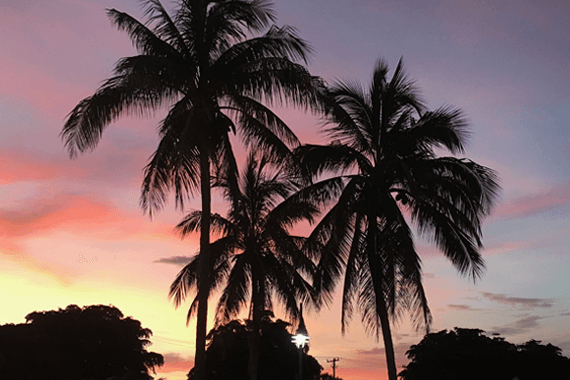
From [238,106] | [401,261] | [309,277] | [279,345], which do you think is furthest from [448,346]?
[238,106]

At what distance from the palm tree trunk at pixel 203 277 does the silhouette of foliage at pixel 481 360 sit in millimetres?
44516

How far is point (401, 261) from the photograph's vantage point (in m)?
19.8

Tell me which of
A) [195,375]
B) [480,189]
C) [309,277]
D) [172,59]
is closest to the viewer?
[195,375]

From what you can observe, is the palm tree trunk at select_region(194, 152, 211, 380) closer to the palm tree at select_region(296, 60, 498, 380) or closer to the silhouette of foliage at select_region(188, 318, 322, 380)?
the palm tree at select_region(296, 60, 498, 380)

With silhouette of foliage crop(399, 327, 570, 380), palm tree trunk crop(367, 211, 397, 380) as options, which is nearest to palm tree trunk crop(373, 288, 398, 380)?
palm tree trunk crop(367, 211, 397, 380)

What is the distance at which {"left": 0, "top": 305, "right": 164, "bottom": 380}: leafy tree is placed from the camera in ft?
191

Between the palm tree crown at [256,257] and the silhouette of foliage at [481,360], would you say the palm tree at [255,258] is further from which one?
the silhouette of foliage at [481,360]

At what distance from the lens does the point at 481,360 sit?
57125 mm

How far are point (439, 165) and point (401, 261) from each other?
120 inches

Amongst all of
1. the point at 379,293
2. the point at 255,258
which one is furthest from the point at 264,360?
the point at 379,293

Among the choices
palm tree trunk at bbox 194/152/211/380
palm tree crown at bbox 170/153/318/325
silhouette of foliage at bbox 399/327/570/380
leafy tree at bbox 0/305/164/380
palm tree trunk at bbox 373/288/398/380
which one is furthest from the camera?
leafy tree at bbox 0/305/164/380

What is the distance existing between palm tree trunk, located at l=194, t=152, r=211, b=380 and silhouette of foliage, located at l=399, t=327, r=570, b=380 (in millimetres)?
44516

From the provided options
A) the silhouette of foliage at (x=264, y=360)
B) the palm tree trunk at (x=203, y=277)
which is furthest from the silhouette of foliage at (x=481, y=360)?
the palm tree trunk at (x=203, y=277)

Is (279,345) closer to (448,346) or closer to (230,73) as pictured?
(448,346)
